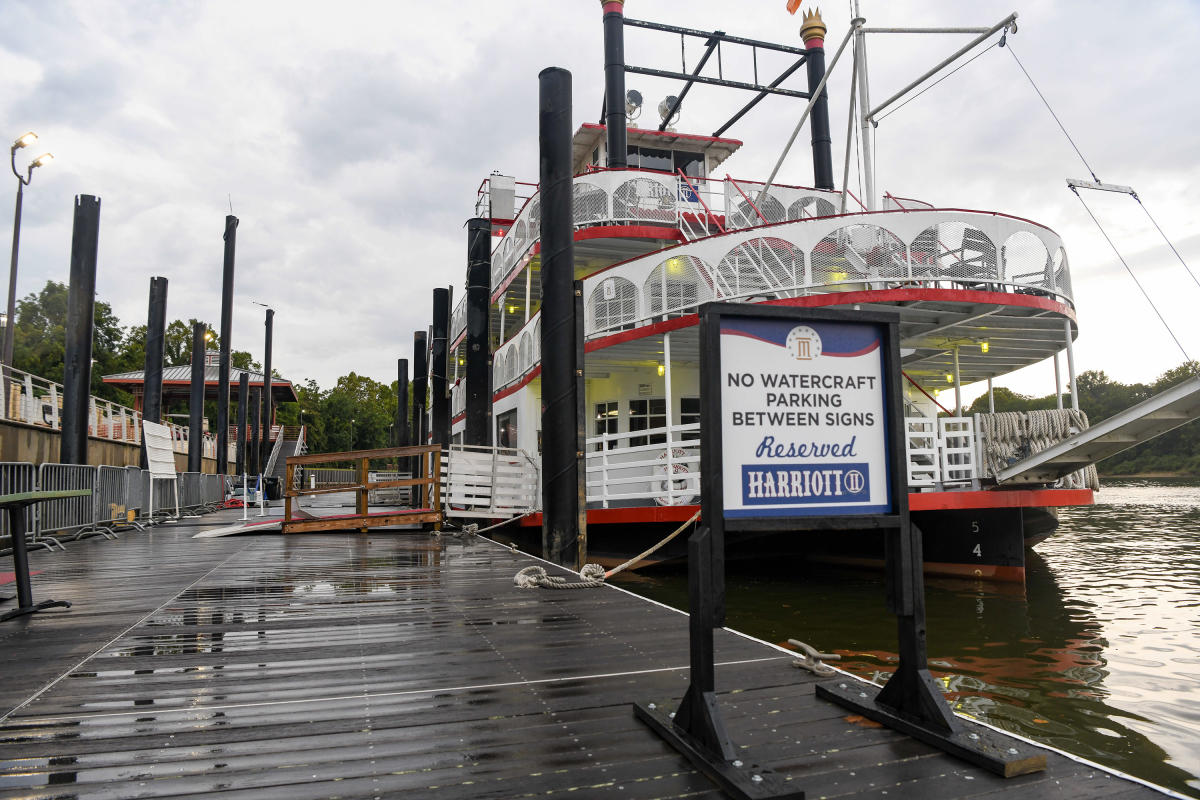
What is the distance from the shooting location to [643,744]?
8.97 feet

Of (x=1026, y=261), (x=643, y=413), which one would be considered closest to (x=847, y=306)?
(x=1026, y=261)

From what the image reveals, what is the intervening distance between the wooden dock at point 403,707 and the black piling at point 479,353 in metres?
9.31

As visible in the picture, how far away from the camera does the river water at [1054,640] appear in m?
4.56

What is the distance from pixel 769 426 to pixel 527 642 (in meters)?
2.28

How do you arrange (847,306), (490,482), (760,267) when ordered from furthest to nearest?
(490,482) → (760,267) → (847,306)

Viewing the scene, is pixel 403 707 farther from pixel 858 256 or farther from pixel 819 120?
pixel 819 120

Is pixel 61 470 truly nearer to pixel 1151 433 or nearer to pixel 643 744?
pixel 643 744

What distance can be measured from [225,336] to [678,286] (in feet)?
73.7

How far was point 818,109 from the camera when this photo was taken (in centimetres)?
2038

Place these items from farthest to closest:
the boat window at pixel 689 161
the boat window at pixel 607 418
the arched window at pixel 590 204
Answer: the boat window at pixel 689 161 → the boat window at pixel 607 418 → the arched window at pixel 590 204

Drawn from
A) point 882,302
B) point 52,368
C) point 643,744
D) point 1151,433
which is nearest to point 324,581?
point 643,744

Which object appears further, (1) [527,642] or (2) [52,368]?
(2) [52,368]

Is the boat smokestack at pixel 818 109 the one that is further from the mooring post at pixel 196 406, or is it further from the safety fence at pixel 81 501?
the mooring post at pixel 196 406

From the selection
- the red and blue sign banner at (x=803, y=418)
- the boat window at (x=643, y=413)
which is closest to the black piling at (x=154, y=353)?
the boat window at (x=643, y=413)
